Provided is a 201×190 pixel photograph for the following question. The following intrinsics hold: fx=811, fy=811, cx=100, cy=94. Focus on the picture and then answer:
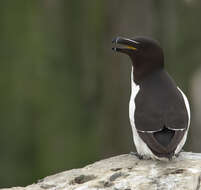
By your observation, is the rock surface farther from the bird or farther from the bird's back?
the bird's back

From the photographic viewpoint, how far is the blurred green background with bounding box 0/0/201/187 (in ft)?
58.4

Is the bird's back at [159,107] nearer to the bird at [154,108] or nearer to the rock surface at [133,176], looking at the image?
the bird at [154,108]

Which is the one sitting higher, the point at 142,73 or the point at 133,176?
the point at 142,73

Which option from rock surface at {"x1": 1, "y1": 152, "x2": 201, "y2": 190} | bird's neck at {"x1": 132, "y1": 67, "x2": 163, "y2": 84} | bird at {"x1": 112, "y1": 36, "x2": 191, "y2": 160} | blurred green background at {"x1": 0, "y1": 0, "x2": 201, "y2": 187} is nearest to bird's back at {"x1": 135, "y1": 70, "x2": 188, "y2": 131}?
bird at {"x1": 112, "y1": 36, "x2": 191, "y2": 160}

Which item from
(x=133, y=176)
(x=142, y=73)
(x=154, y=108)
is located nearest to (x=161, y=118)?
(x=154, y=108)

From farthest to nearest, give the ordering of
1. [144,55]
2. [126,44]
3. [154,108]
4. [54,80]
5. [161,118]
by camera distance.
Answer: [54,80], [144,55], [126,44], [154,108], [161,118]

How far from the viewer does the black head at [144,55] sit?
9.92 metres

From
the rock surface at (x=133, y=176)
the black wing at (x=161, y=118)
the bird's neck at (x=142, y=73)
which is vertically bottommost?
the rock surface at (x=133, y=176)

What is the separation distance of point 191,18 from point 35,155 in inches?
187

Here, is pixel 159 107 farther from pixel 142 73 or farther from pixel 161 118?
pixel 142 73

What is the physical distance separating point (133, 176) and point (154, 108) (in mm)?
1071

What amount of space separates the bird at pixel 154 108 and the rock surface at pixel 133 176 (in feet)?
0.53

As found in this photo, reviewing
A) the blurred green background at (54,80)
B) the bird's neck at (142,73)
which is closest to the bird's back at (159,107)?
the bird's neck at (142,73)

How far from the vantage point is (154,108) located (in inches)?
357
